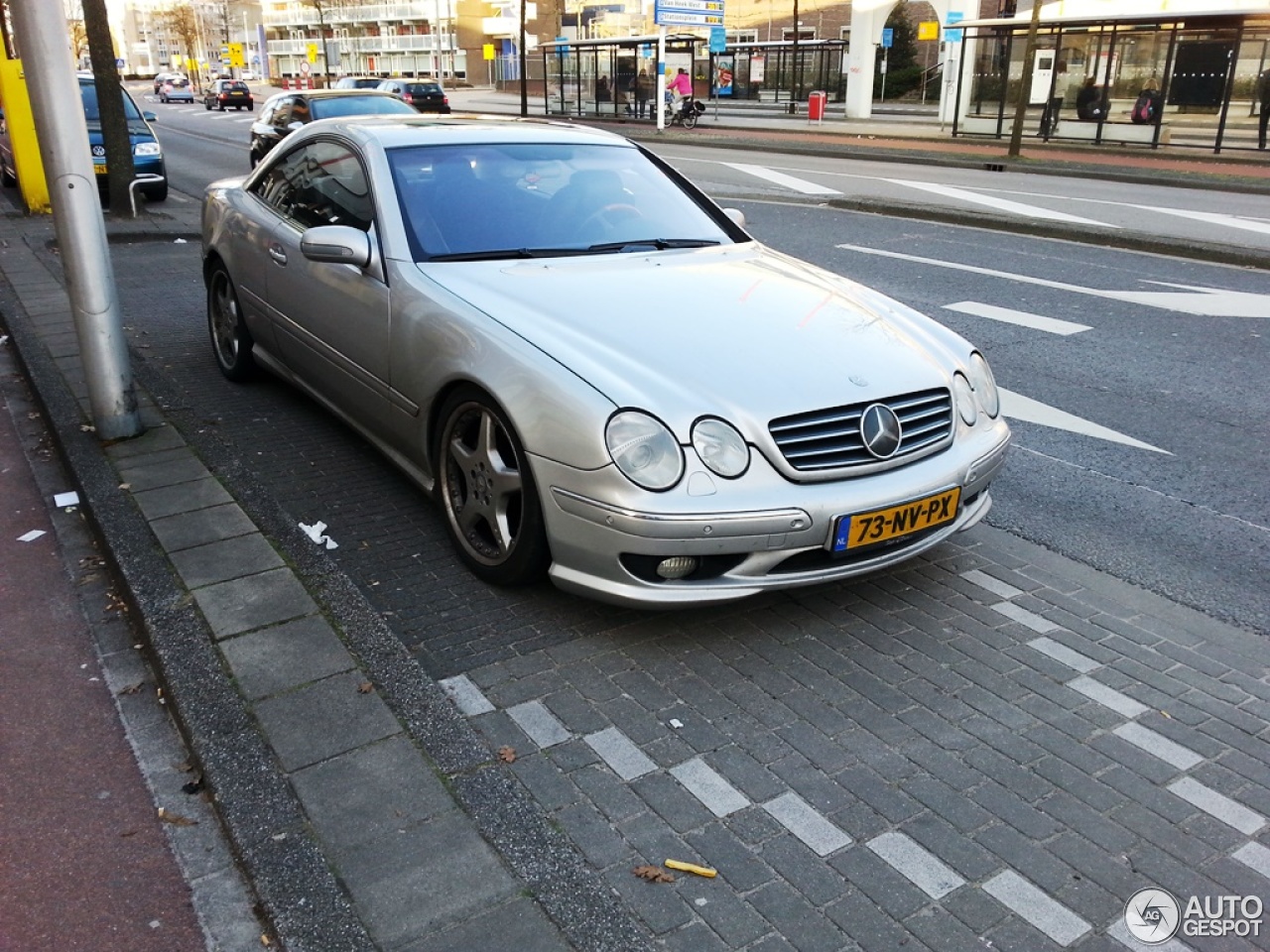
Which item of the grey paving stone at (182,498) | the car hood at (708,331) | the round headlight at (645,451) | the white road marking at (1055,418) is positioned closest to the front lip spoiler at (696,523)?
the round headlight at (645,451)

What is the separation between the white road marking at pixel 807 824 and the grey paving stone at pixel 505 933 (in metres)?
0.72

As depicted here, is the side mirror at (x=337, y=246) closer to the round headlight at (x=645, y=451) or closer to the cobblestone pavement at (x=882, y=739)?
the cobblestone pavement at (x=882, y=739)

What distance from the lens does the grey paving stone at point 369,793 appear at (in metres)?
2.57

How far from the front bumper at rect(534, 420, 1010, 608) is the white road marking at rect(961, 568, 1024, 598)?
61 centimetres

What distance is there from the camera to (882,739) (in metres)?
3.11

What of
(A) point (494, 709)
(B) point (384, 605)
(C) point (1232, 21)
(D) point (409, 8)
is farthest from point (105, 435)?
(D) point (409, 8)

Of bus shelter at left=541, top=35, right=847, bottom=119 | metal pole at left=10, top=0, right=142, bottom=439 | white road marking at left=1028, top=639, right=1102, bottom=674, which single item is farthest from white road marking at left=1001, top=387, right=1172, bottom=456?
bus shelter at left=541, top=35, right=847, bottom=119

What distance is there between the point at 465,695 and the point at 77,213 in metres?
3.09

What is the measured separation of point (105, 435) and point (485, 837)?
348 cm

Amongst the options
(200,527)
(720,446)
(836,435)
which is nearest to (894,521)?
(836,435)

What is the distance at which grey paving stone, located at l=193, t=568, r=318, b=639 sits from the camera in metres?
3.46

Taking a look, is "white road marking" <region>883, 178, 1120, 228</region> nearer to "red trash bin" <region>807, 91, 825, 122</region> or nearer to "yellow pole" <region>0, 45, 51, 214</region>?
"yellow pole" <region>0, 45, 51, 214</region>

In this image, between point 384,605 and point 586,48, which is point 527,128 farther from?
point 586,48

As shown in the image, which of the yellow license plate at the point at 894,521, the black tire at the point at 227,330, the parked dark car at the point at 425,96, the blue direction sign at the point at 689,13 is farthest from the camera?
the parked dark car at the point at 425,96
